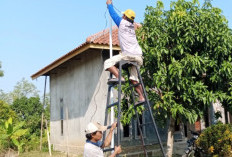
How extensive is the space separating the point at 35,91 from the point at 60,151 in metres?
47.4

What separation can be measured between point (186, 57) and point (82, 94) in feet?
19.6

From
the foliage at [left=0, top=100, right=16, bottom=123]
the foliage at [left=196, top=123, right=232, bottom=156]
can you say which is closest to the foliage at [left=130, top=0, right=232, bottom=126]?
the foliage at [left=196, top=123, right=232, bottom=156]

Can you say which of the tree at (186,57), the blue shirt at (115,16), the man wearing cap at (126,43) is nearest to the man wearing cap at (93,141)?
the man wearing cap at (126,43)

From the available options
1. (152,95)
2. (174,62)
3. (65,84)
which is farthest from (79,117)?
(174,62)

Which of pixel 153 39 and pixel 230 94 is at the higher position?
pixel 153 39

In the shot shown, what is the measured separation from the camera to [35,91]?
59250 mm

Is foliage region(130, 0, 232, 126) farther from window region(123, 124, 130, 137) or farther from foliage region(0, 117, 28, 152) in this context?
foliage region(0, 117, 28, 152)

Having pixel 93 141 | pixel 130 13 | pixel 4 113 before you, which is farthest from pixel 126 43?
pixel 4 113

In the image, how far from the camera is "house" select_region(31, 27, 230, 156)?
35.1 feet

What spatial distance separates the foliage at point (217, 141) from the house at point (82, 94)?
9.52ft

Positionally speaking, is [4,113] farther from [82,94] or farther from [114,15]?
[114,15]

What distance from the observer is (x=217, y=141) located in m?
8.21

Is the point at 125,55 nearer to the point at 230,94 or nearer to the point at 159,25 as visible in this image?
the point at 159,25

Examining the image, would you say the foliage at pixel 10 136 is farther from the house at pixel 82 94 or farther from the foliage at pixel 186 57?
the foliage at pixel 186 57
